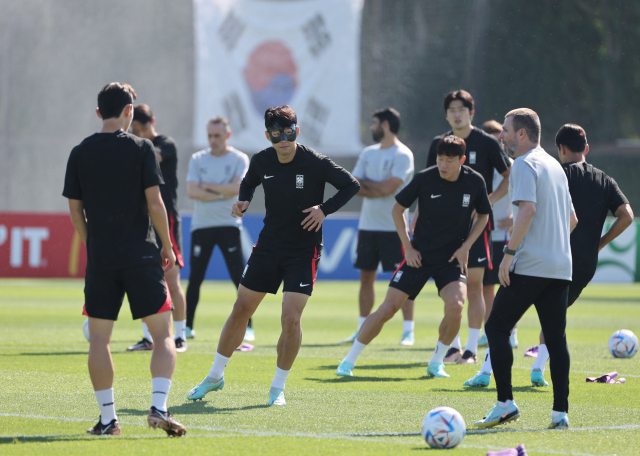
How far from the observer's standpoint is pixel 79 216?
5.68m

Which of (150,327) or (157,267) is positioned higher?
(157,267)

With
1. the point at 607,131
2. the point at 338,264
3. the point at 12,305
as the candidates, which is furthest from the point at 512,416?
the point at 607,131

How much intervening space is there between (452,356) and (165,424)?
15.6 ft

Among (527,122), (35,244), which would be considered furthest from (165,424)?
(35,244)

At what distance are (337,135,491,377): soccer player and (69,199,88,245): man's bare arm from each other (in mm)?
3238

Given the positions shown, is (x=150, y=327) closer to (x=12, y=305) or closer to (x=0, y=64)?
(x=12, y=305)

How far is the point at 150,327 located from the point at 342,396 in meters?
2.04

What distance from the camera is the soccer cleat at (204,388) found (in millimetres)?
6965

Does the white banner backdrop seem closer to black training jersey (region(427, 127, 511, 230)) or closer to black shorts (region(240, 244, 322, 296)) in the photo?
black training jersey (region(427, 127, 511, 230))

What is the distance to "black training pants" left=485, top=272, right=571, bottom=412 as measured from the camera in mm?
6012

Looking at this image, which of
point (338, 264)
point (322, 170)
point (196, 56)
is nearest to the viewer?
point (322, 170)

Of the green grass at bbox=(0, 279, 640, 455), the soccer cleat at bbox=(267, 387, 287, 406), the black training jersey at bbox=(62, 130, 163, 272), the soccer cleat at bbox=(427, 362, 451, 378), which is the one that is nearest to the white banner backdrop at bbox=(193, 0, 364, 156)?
the green grass at bbox=(0, 279, 640, 455)

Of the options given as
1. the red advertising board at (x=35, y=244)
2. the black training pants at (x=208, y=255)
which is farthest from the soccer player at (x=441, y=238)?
the red advertising board at (x=35, y=244)

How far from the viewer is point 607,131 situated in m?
32.2
